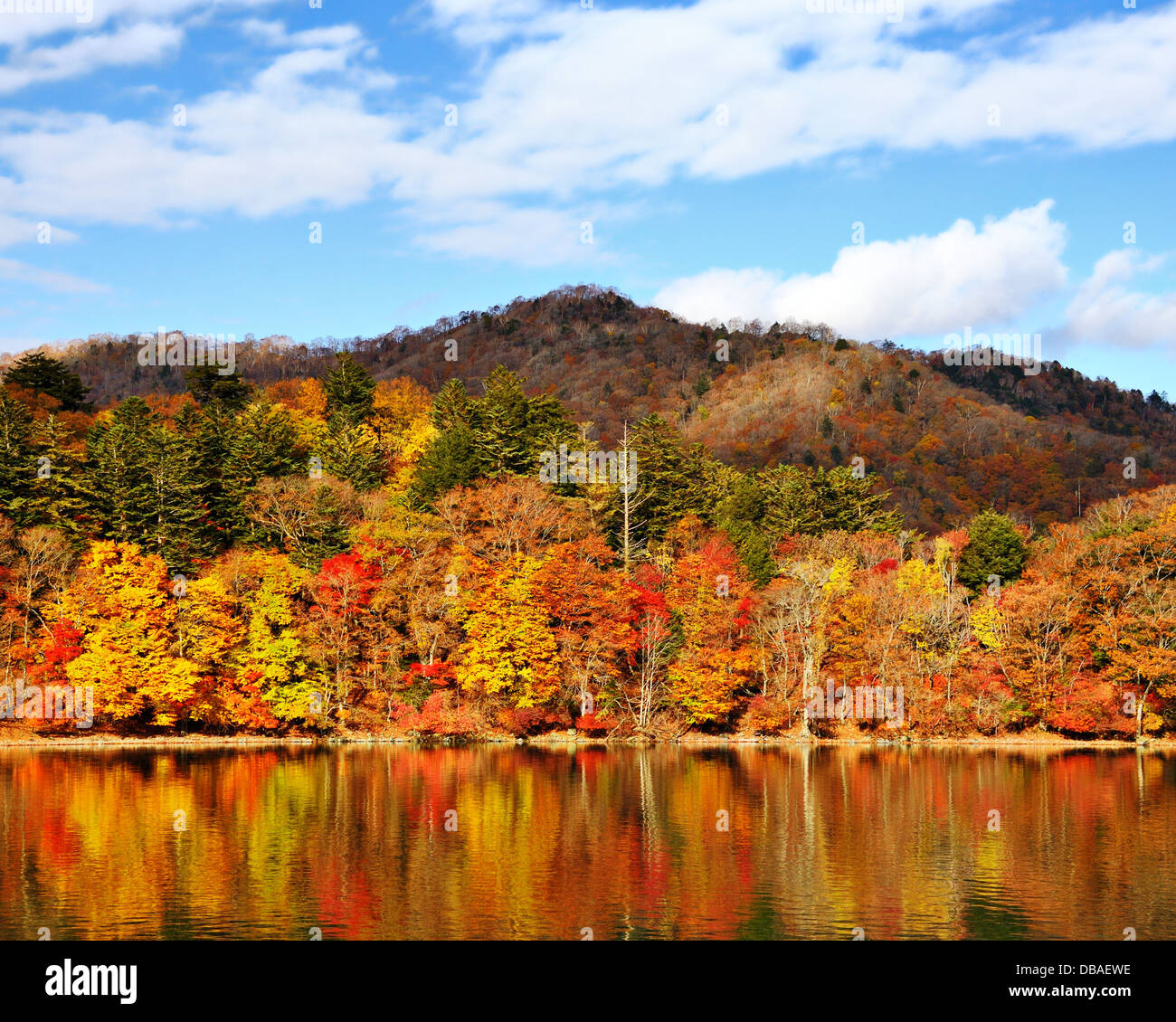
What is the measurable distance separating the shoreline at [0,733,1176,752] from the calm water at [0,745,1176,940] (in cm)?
833

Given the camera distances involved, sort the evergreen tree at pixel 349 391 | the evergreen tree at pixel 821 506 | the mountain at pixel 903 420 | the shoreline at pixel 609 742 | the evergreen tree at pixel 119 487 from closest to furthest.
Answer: the shoreline at pixel 609 742
the evergreen tree at pixel 119 487
the evergreen tree at pixel 821 506
the evergreen tree at pixel 349 391
the mountain at pixel 903 420

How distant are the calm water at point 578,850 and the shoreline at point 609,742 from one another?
27.3 feet

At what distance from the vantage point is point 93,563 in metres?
64.9

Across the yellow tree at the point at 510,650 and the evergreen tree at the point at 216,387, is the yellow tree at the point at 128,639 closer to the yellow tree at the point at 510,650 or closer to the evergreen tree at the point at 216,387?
the yellow tree at the point at 510,650

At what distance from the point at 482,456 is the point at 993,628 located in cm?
3564

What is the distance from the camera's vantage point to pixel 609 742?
2589 inches

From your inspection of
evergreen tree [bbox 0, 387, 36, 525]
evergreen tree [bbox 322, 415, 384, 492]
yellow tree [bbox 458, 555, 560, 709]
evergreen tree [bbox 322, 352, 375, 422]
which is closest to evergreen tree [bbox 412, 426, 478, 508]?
evergreen tree [bbox 322, 415, 384, 492]

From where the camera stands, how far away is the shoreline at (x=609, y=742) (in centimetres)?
6275

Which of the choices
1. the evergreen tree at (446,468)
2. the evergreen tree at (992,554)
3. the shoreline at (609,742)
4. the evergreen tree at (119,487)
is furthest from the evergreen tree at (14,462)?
the evergreen tree at (992,554)

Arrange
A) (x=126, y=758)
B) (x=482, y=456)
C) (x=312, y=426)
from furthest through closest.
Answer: (x=312, y=426) → (x=482, y=456) → (x=126, y=758)

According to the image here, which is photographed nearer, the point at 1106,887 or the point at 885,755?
the point at 1106,887

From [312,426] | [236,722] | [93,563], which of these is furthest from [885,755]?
[312,426]

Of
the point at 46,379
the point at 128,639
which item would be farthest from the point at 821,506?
the point at 46,379
